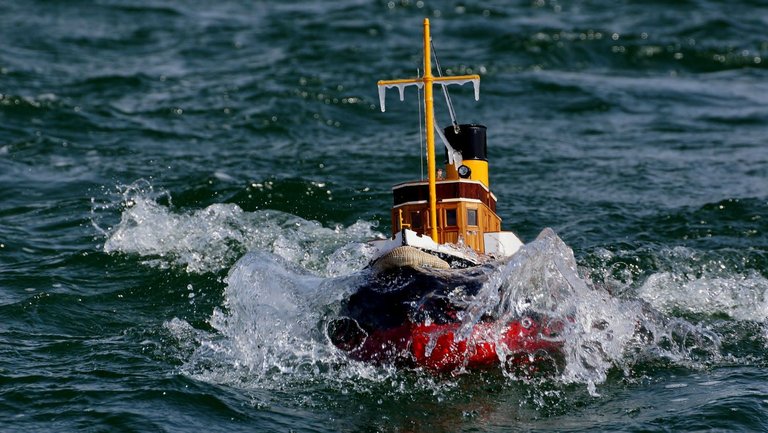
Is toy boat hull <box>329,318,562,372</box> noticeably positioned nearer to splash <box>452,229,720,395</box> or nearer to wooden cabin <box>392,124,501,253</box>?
Answer: splash <box>452,229,720,395</box>

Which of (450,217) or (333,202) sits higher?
(450,217)

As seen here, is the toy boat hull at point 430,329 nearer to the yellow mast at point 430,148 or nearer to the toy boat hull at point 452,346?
the toy boat hull at point 452,346

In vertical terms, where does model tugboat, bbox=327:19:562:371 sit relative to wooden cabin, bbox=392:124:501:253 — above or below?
below

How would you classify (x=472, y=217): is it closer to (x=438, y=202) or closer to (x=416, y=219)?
(x=438, y=202)

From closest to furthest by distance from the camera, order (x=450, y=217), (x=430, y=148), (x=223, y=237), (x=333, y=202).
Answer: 1. (x=430, y=148)
2. (x=450, y=217)
3. (x=223, y=237)
4. (x=333, y=202)

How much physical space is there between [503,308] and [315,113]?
1500cm

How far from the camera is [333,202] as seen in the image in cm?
2205

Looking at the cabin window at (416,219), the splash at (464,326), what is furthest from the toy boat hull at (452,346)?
the cabin window at (416,219)

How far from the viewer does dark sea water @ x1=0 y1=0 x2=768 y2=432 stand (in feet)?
44.7

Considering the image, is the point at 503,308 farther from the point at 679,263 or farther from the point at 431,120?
the point at 679,263

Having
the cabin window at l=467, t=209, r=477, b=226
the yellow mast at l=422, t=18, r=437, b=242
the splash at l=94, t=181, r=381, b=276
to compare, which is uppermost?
the yellow mast at l=422, t=18, r=437, b=242

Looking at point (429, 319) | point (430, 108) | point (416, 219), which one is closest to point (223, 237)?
point (416, 219)

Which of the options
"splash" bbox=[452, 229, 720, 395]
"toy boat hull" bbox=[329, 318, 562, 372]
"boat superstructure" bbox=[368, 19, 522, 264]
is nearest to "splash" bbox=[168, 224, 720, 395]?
"splash" bbox=[452, 229, 720, 395]

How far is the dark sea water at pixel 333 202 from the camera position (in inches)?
536
